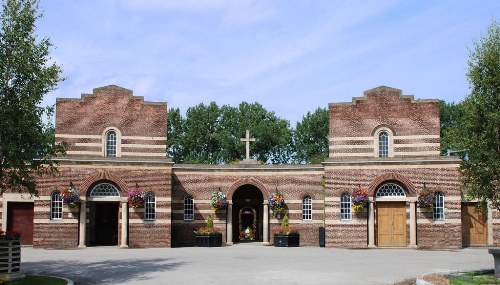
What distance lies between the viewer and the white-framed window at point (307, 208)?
116 ft

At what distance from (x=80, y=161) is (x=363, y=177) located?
14.9 metres

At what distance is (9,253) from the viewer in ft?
62.6

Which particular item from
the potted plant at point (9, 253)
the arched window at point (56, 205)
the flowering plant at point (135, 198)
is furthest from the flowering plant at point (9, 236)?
the arched window at point (56, 205)

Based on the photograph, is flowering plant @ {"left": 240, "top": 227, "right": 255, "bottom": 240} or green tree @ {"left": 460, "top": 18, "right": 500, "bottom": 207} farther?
flowering plant @ {"left": 240, "top": 227, "right": 255, "bottom": 240}

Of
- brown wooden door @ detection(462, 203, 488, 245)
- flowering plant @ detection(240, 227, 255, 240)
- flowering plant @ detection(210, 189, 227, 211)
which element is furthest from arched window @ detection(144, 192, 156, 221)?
brown wooden door @ detection(462, 203, 488, 245)

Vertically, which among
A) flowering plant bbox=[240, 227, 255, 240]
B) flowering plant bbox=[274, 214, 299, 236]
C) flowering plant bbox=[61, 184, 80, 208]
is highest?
flowering plant bbox=[61, 184, 80, 208]

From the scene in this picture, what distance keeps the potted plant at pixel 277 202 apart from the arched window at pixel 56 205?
11281 mm

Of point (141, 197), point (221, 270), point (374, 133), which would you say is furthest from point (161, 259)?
point (374, 133)

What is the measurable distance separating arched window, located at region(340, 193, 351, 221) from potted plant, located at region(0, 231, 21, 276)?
18465 millimetres

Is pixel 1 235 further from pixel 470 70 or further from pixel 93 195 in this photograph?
pixel 470 70

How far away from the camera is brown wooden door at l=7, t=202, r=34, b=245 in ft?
109

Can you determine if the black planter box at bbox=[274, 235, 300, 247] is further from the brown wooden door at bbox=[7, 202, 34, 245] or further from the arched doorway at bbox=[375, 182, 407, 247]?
the brown wooden door at bbox=[7, 202, 34, 245]

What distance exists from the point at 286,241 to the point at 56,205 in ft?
40.2

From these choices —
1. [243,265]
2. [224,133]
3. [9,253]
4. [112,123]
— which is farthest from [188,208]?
[224,133]
